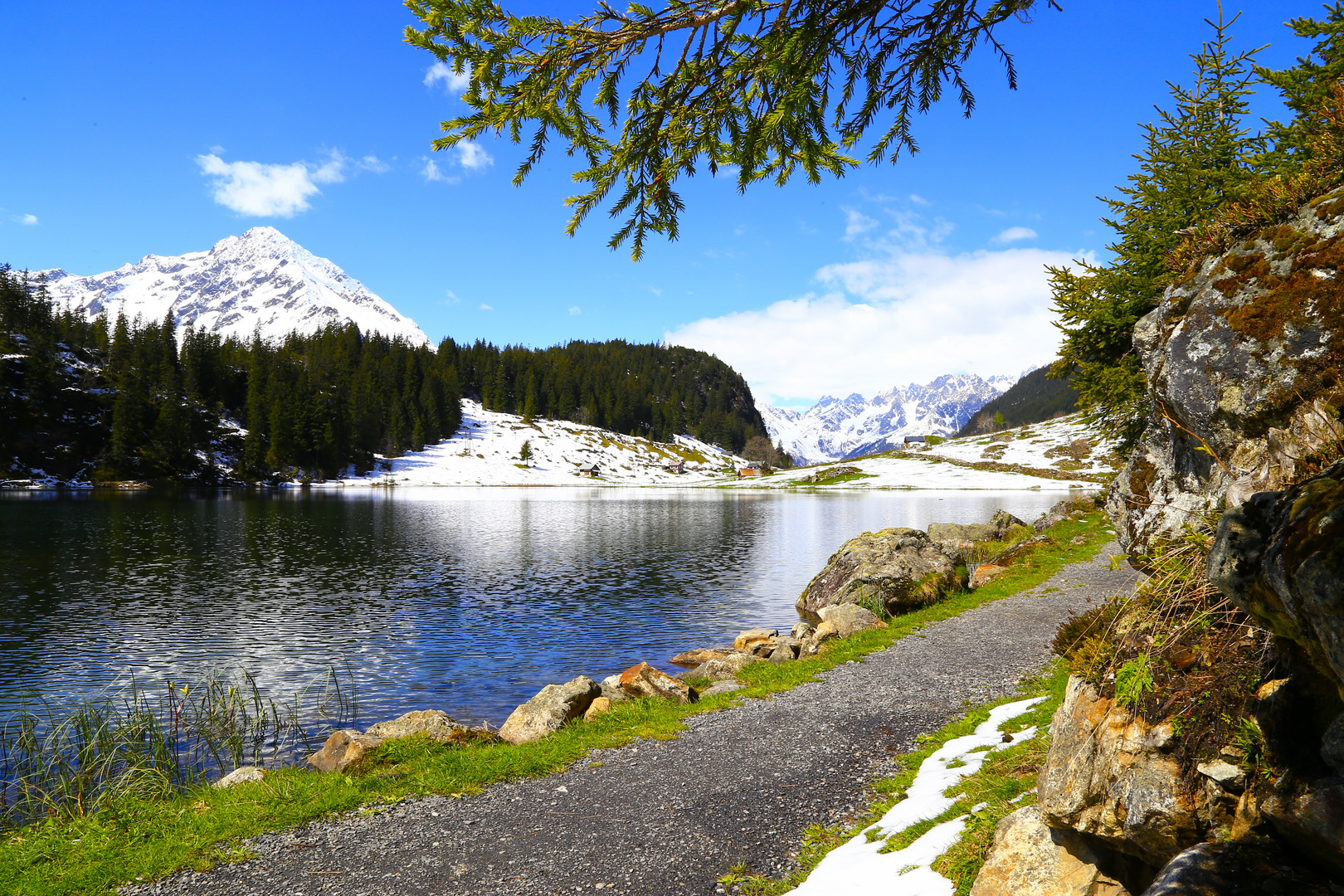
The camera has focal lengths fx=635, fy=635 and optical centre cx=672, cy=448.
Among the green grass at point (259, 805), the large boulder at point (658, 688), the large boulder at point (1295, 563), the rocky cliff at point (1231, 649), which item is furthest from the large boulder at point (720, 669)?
the large boulder at point (1295, 563)

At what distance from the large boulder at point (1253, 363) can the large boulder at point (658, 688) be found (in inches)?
430

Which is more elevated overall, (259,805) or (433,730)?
(259,805)

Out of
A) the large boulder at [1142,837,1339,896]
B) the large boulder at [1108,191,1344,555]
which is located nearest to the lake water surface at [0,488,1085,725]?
the large boulder at [1142,837,1339,896]

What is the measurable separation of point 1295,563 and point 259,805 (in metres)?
13.4

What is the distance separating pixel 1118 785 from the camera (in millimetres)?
4965

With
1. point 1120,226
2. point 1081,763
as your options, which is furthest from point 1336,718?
point 1120,226

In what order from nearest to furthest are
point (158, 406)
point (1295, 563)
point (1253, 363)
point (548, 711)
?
point (1295, 563)
point (1253, 363)
point (548, 711)
point (158, 406)

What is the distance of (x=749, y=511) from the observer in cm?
9325

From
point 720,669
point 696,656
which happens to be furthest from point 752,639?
point 720,669

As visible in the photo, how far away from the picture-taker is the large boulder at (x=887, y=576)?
2544 cm

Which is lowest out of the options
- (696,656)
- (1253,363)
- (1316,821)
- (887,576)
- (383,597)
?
(696,656)

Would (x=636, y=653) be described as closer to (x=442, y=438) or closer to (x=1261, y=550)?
(x=1261, y=550)

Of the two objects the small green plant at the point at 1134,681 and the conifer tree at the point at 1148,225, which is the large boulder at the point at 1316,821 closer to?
the small green plant at the point at 1134,681

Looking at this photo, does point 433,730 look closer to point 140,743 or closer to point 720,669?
point 140,743
